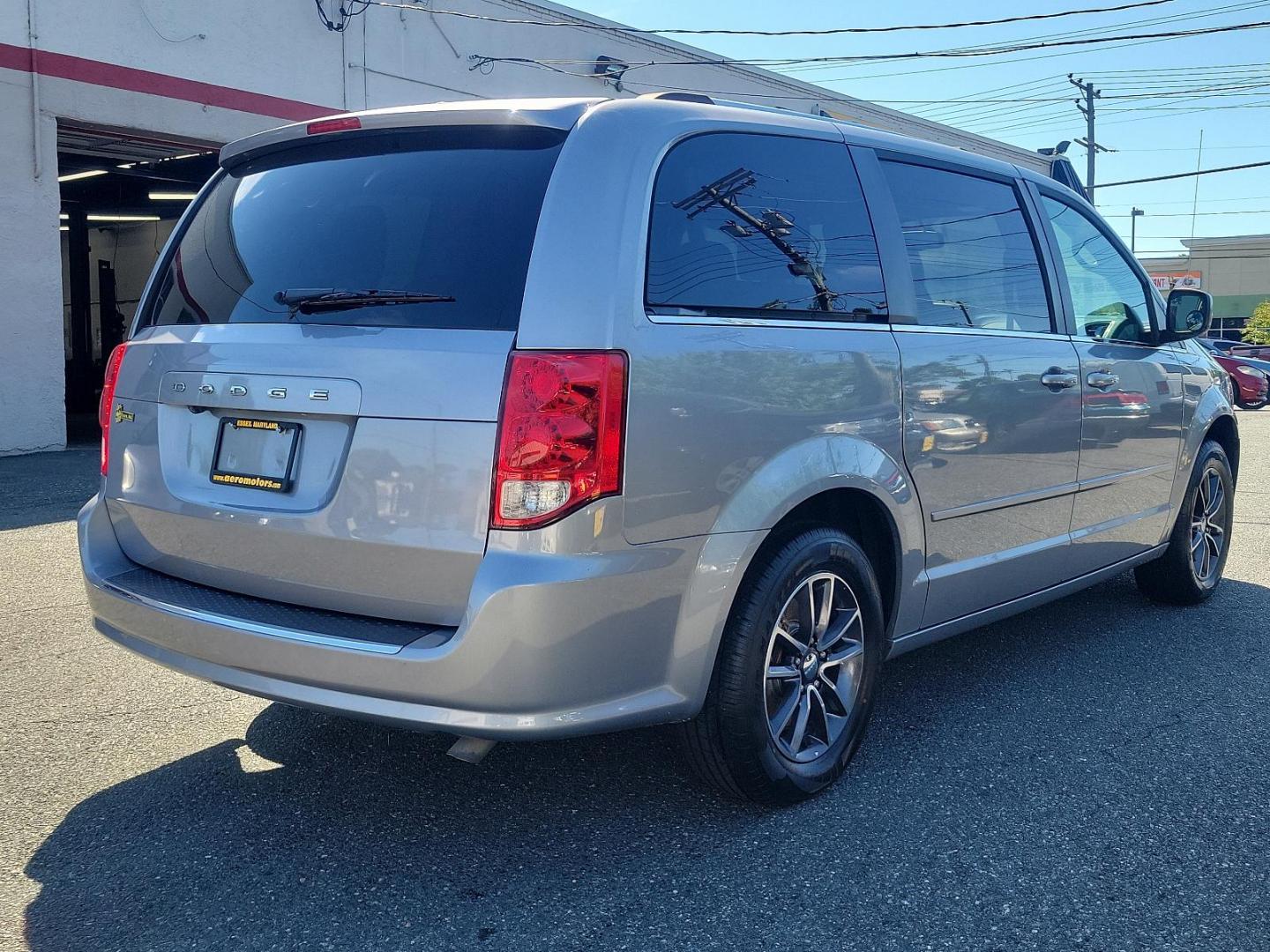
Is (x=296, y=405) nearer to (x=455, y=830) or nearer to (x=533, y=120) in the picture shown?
(x=533, y=120)

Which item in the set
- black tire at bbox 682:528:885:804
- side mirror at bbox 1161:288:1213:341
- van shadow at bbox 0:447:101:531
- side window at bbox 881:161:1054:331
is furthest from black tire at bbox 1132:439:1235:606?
van shadow at bbox 0:447:101:531

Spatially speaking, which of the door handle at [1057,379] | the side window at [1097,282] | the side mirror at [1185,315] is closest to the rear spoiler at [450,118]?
the door handle at [1057,379]

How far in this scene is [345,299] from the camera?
2877 mm

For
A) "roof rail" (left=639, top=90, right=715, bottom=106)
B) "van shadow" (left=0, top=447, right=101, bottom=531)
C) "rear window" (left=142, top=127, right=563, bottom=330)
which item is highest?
"roof rail" (left=639, top=90, right=715, bottom=106)

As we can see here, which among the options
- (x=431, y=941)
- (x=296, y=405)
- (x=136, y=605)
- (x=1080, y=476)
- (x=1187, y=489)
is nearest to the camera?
(x=431, y=941)

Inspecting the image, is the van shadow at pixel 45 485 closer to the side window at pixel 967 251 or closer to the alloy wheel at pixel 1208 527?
the side window at pixel 967 251

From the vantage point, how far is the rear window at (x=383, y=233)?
2785mm

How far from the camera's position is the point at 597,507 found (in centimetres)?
264

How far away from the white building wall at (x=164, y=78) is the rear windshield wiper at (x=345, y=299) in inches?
403

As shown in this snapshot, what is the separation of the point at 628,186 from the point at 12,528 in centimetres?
594

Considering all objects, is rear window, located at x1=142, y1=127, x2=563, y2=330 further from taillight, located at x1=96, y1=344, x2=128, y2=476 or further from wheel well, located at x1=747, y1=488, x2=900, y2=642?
wheel well, located at x1=747, y1=488, x2=900, y2=642

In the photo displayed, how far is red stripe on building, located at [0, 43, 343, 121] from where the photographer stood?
1149cm

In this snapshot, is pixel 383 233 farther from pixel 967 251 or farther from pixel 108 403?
pixel 967 251

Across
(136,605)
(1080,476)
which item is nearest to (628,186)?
(136,605)
